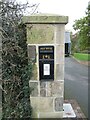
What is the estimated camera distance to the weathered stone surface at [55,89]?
3.34m

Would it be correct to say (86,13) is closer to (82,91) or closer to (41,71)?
(82,91)

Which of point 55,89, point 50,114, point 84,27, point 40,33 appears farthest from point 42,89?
point 84,27

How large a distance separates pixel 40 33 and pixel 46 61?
16.9 inches

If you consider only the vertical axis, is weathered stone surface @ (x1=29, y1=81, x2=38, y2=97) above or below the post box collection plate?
below

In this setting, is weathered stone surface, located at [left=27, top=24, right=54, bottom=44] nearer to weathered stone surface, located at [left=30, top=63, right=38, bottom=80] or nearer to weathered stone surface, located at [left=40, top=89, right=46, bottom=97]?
weathered stone surface, located at [left=30, top=63, right=38, bottom=80]

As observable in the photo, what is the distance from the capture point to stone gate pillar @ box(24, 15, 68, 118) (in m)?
3.17

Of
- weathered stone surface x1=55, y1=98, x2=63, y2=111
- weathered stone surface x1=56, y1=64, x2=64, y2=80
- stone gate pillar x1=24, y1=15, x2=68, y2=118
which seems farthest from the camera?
weathered stone surface x1=55, y1=98, x2=63, y2=111

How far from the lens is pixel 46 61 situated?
3.29m

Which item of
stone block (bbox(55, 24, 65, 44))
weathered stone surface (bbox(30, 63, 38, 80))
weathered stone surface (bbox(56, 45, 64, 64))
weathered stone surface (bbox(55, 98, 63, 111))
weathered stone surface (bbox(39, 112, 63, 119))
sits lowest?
weathered stone surface (bbox(39, 112, 63, 119))

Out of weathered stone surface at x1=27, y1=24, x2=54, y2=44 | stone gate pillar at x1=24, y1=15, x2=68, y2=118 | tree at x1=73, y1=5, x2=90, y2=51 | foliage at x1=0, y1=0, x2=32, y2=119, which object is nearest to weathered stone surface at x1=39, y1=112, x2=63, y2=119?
stone gate pillar at x1=24, y1=15, x2=68, y2=118

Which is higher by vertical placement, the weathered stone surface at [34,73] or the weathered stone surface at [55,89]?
the weathered stone surface at [34,73]

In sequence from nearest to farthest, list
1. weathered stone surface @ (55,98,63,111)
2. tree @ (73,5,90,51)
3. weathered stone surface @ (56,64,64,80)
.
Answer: weathered stone surface @ (56,64,64,80)
weathered stone surface @ (55,98,63,111)
tree @ (73,5,90,51)

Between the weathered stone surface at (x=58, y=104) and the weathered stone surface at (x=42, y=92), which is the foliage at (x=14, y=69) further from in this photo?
the weathered stone surface at (x=58, y=104)

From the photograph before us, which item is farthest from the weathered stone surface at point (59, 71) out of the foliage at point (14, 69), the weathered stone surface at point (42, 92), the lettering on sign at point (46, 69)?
the foliage at point (14, 69)
